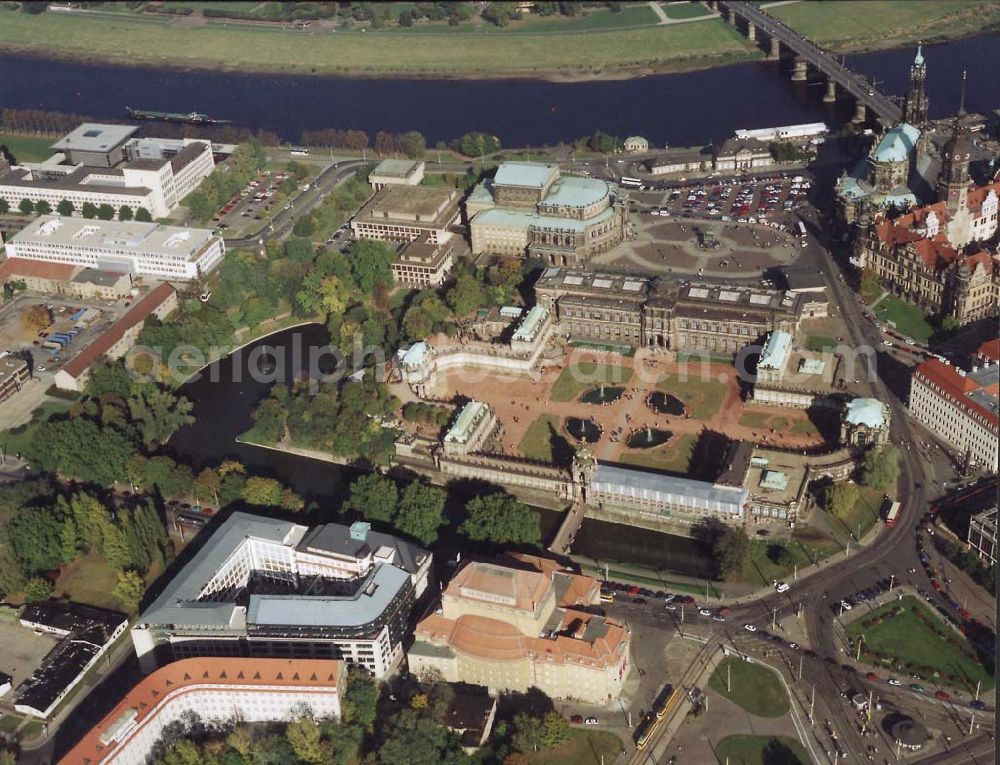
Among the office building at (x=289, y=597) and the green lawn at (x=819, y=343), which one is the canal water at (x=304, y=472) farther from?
the green lawn at (x=819, y=343)

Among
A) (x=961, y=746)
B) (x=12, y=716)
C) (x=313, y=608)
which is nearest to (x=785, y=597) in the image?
(x=961, y=746)

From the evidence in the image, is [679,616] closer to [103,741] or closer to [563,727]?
[563,727]

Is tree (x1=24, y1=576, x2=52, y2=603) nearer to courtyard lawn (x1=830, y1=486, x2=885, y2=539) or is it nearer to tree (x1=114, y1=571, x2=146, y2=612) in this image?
tree (x1=114, y1=571, x2=146, y2=612)

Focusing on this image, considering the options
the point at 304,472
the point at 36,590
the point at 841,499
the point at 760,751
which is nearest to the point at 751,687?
the point at 760,751

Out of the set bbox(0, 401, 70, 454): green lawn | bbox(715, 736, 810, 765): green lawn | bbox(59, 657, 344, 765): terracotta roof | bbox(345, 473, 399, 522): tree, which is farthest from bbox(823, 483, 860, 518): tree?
bbox(0, 401, 70, 454): green lawn

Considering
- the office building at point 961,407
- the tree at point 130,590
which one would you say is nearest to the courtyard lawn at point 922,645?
the office building at point 961,407

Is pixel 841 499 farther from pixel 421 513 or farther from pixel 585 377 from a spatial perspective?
pixel 421 513
